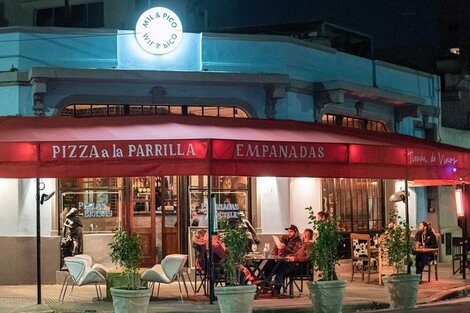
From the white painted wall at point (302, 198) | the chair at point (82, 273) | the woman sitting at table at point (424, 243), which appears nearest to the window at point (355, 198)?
the white painted wall at point (302, 198)

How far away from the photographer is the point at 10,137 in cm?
1441

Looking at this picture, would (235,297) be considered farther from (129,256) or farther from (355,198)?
(355,198)

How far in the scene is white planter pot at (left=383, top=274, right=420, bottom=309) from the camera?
567 inches

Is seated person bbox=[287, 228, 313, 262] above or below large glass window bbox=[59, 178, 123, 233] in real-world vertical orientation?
below

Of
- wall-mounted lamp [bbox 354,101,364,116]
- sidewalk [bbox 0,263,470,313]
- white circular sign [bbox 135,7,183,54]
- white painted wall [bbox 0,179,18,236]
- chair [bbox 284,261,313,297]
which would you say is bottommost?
sidewalk [bbox 0,263,470,313]

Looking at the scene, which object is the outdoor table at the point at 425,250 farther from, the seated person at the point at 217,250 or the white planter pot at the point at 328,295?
the white planter pot at the point at 328,295

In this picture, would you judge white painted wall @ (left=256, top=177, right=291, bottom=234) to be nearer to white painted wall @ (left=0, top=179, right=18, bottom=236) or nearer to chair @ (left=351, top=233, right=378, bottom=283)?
chair @ (left=351, top=233, right=378, bottom=283)

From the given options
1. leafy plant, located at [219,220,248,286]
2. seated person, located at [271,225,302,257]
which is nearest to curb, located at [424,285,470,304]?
seated person, located at [271,225,302,257]

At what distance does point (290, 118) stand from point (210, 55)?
243 cm

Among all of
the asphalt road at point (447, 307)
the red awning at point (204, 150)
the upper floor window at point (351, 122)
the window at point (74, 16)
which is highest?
the window at point (74, 16)

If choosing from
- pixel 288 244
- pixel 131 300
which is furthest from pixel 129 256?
pixel 288 244

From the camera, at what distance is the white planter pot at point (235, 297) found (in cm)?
1270

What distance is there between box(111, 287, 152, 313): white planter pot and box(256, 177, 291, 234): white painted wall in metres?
6.45

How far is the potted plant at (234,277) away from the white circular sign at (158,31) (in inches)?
244
